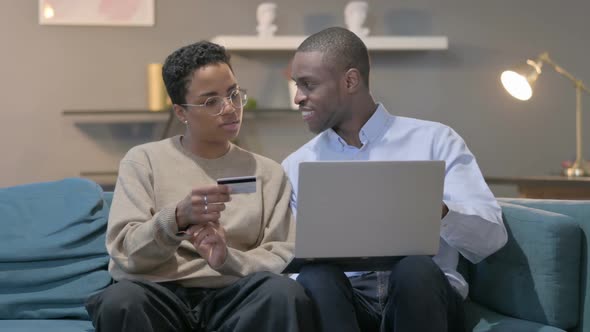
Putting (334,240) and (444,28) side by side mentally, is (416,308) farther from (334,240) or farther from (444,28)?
(444,28)

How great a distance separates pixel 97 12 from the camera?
4402mm

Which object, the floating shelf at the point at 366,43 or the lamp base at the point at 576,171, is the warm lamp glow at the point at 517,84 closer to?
the lamp base at the point at 576,171

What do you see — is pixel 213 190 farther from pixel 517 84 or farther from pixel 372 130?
pixel 517 84

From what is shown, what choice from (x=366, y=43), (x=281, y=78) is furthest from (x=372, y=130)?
(x=281, y=78)

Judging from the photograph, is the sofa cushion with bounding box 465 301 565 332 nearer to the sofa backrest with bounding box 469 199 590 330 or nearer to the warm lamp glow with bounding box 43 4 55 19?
the sofa backrest with bounding box 469 199 590 330

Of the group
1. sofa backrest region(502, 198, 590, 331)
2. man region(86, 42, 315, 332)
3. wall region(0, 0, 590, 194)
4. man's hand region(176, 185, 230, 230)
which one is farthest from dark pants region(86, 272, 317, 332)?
wall region(0, 0, 590, 194)

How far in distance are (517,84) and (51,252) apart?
8.09 ft

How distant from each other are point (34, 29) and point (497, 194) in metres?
2.60

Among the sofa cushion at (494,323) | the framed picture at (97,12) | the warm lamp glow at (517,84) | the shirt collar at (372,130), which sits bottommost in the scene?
the sofa cushion at (494,323)

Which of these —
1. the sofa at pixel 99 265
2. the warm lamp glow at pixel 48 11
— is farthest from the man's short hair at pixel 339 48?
the warm lamp glow at pixel 48 11

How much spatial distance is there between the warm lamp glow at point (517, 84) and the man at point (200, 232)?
2033 millimetres

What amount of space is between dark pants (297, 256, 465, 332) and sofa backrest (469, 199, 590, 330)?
0.23m

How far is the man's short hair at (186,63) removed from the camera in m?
2.18

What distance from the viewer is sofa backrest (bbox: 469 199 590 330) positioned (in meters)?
1.98
